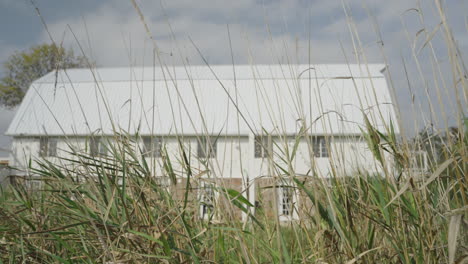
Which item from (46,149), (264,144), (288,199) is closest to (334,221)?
(264,144)

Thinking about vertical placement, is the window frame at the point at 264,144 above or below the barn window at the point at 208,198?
above

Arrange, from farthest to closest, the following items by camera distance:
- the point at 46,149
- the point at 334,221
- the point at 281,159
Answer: the point at 46,149, the point at 281,159, the point at 334,221

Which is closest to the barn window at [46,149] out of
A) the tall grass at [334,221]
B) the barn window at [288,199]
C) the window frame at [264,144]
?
the tall grass at [334,221]

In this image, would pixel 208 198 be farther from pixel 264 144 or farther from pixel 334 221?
pixel 334 221

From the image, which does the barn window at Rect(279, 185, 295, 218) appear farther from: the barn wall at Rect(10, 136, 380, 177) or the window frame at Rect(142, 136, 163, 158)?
the window frame at Rect(142, 136, 163, 158)

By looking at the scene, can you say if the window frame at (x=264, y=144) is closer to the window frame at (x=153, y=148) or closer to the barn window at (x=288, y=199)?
the barn window at (x=288, y=199)

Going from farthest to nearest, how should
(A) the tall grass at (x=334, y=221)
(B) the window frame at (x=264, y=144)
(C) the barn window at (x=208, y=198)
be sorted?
1. (C) the barn window at (x=208, y=198)
2. (B) the window frame at (x=264, y=144)
3. (A) the tall grass at (x=334, y=221)

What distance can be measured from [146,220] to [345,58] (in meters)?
1.08

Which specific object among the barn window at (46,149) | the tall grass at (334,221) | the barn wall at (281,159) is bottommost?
the tall grass at (334,221)

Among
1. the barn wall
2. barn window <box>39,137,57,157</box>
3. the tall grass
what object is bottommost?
the tall grass

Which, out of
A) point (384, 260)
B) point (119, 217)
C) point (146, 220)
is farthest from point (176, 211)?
point (384, 260)

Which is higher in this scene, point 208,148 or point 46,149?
point 46,149

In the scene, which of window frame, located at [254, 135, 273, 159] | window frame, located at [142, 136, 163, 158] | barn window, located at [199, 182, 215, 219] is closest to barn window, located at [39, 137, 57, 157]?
window frame, located at [142, 136, 163, 158]

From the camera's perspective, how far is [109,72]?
24688mm
